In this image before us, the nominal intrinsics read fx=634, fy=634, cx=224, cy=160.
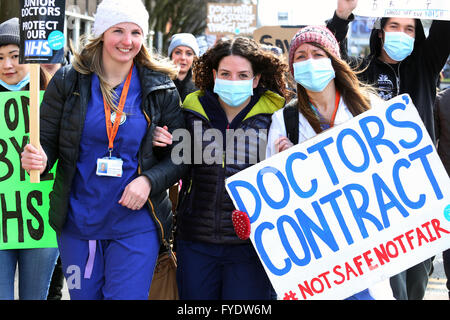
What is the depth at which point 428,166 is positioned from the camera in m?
3.15

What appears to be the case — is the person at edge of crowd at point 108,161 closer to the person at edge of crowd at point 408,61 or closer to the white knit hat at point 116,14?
the white knit hat at point 116,14

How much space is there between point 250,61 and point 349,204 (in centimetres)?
100

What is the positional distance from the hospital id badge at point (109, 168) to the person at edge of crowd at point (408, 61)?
1.67 metres

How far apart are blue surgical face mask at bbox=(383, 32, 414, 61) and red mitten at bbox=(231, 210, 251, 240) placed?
1.58 metres

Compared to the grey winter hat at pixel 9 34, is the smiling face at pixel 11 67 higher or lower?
lower

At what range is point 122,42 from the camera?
328 cm

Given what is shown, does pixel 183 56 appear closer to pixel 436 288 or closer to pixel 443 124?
pixel 443 124

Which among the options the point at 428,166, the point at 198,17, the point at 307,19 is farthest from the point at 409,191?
the point at 198,17

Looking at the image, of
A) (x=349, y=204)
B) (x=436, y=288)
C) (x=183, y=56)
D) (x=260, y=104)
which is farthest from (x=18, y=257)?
(x=436, y=288)

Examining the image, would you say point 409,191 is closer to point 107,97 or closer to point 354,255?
point 354,255

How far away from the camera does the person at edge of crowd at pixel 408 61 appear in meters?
3.97

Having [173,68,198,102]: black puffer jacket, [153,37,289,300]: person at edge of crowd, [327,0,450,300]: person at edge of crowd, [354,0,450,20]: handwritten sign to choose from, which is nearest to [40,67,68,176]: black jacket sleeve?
[153,37,289,300]: person at edge of crowd

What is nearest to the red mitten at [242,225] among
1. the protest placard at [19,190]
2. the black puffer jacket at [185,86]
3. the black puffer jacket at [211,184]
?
the black puffer jacket at [211,184]

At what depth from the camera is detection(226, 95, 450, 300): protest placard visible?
10.2ft
